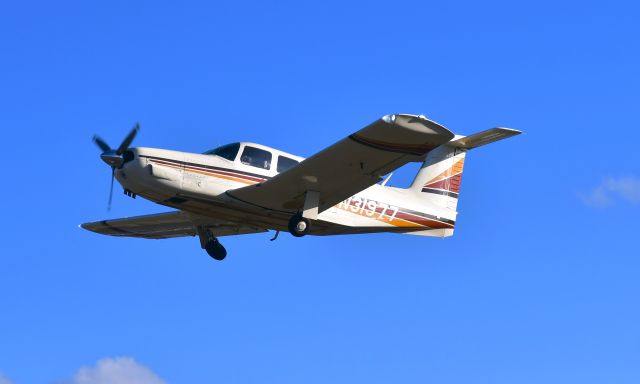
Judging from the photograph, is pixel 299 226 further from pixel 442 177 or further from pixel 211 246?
pixel 442 177

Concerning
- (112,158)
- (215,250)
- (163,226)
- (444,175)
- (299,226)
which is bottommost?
(215,250)

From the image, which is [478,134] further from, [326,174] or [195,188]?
[195,188]

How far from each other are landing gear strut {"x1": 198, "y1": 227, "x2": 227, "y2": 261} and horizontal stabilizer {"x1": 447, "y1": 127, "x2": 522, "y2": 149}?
21.6 ft

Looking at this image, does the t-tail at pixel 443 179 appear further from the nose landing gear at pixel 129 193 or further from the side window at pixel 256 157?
the nose landing gear at pixel 129 193

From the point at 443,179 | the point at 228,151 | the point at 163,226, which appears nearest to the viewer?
the point at 228,151

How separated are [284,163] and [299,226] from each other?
5.30 ft

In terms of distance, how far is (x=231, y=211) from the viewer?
1056 inches

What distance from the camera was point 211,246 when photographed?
29172 mm

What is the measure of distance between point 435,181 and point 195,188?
6.85 metres

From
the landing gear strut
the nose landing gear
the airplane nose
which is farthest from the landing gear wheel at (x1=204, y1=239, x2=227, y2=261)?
the airplane nose

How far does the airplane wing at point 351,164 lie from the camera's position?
2323 centimetres

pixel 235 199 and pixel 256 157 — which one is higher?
pixel 256 157

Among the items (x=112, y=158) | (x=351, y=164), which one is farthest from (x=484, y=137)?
(x=112, y=158)

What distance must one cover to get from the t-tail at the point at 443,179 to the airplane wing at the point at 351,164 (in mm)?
3479
